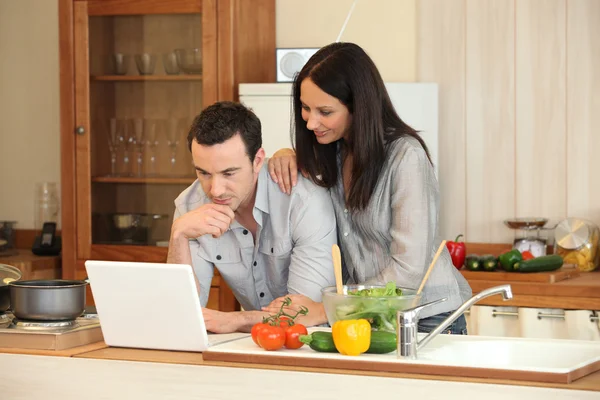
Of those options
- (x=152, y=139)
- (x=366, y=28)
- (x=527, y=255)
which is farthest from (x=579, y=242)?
(x=152, y=139)

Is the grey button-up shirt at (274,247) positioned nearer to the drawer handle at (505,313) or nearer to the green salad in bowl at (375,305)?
the green salad in bowl at (375,305)

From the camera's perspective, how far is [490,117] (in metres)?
3.97

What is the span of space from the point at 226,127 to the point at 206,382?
769mm

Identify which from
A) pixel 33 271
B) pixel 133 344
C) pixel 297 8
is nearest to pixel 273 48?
pixel 297 8

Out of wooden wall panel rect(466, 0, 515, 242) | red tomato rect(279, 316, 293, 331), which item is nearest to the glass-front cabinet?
Result: wooden wall panel rect(466, 0, 515, 242)

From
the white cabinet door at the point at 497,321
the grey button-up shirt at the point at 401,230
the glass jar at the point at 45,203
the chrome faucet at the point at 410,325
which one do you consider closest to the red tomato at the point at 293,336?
the chrome faucet at the point at 410,325

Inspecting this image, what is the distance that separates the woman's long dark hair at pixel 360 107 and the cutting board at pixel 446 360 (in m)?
0.49

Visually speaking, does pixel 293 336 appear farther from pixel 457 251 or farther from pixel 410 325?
pixel 457 251

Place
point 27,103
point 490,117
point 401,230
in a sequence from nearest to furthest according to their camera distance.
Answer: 1. point 401,230
2. point 490,117
3. point 27,103

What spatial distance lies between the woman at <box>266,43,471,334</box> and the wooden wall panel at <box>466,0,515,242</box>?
1.52 meters

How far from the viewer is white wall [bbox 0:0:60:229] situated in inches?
180

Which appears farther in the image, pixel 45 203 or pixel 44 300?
pixel 45 203

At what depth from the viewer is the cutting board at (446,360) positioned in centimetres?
171

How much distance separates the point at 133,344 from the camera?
2.08 m
